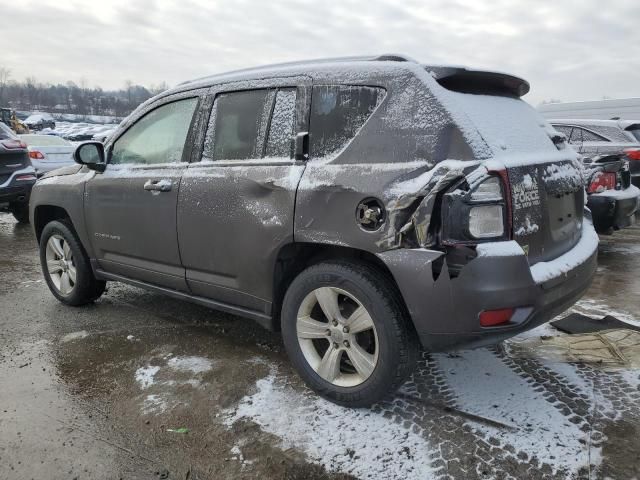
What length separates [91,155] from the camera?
3.94 m

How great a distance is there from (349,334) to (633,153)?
6.70 metres

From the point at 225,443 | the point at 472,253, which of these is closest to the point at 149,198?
the point at 225,443

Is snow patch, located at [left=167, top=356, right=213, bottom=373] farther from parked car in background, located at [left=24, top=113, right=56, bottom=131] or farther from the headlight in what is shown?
parked car in background, located at [left=24, top=113, right=56, bottom=131]

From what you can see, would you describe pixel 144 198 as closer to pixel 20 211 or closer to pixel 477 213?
pixel 477 213

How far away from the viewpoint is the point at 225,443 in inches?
95.7

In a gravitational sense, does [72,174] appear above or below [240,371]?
above

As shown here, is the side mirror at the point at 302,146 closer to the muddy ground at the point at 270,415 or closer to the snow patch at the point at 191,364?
the muddy ground at the point at 270,415

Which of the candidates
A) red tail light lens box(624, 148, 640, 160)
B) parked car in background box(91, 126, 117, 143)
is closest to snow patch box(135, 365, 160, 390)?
parked car in background box(91, 126, 117, 143)

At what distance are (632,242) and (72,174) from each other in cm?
678

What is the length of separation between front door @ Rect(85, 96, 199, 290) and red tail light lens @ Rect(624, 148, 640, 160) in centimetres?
661

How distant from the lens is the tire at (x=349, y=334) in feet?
7.97

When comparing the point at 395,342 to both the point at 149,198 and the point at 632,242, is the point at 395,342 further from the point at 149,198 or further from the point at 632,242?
the point at 632,242

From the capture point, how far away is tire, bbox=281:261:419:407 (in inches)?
95.7

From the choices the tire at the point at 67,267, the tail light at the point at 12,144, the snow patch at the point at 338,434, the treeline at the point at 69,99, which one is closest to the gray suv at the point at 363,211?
the snow patch at the point at 338,434
